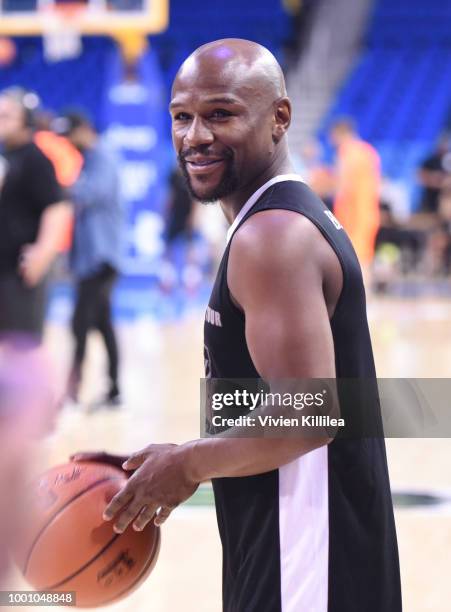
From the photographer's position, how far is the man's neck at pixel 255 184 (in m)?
1.88

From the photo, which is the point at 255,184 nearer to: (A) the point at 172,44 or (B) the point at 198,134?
(B) the point at 198,134

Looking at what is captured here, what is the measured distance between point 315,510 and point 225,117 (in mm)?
706

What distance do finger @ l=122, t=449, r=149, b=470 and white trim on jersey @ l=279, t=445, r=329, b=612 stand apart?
0.24m

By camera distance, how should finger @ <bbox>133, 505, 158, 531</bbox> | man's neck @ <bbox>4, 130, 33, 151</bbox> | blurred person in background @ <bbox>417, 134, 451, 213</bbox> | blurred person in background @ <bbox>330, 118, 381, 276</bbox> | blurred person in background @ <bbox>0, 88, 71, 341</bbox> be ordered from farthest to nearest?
blurred person in background @ <bbox>417, 134, 451, 213</bbox>, blurred person in background @ <bbox>330, 118, 381, 276</bbox>, man's neck @ <bbox>4, 130, 33, 151</bbox>, blurred person in background @ <bbox>0, 88, 71, 341</bbox>, finger @ <bbox>133, 505, 158, 531</bbox>

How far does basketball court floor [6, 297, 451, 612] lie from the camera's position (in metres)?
3.42

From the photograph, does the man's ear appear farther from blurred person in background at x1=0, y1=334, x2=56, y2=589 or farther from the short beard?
blurred person in background at x1=0, y1=334, x2=56, y2=589

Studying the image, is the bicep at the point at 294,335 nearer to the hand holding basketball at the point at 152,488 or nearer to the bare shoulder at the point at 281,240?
the bare shoulder at the point at 281,240

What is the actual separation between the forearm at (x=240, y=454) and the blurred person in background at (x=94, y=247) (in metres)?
4.72

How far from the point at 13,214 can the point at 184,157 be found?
3357 mm

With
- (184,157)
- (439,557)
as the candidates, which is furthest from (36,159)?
(184,157)

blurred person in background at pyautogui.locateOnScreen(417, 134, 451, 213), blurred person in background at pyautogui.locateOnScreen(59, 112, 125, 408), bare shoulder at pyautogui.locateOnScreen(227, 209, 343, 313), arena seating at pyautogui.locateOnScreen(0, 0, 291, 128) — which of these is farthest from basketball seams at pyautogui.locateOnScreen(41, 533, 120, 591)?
arena seating at pyautogui.locateOnScreen(0, 0, 291, 128)

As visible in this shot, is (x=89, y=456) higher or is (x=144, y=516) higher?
(x=89, y=456)

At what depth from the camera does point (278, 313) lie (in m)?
1.63

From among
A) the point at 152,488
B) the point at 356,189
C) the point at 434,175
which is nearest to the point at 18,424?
the point at 152,488
